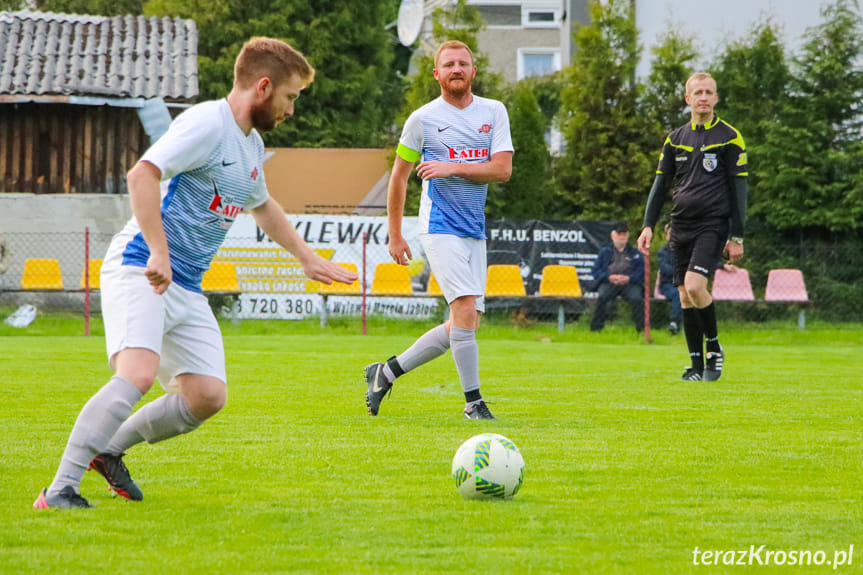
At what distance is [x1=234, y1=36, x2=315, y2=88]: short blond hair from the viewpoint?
4906mm

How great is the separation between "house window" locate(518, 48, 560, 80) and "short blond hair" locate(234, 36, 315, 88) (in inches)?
1979

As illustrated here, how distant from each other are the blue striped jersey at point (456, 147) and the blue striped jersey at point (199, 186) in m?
2.94

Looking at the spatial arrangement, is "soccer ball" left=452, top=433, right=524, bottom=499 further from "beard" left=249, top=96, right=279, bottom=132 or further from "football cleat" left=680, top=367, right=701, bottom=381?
"football cleat" left=680, top=367, right=701, bottom=381

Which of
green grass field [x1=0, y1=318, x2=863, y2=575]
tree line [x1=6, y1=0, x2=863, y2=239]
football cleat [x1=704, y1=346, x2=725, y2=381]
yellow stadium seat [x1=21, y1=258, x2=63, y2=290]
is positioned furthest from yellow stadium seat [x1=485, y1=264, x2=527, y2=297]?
football cleat [x1=704, y1=346, x2=725, y2=381]

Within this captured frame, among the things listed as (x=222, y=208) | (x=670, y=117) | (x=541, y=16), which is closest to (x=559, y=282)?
(x=670, y=117)

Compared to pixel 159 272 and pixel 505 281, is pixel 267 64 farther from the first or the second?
pixel 505 281

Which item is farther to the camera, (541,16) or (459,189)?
(541,16)

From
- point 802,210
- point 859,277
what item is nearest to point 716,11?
point 802,210

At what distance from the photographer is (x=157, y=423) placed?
507cm

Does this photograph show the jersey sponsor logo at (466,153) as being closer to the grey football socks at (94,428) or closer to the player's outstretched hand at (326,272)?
the player's outstretched hand at (326,272)

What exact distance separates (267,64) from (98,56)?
20905 mm

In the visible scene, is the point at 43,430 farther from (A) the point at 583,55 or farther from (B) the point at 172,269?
(A) the point at 583,55

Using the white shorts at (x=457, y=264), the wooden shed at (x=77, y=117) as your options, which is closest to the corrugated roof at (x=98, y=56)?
the wooden shed at (x=77, y=117)

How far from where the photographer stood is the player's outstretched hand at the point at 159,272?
14.7ft
